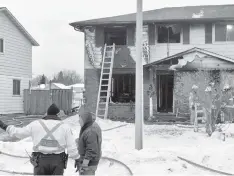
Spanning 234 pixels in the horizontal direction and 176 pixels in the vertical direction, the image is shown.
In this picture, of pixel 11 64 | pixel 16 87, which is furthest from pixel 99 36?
pixel 16 87

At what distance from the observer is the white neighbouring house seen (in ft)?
72.9

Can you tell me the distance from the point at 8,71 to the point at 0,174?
16.1 meters

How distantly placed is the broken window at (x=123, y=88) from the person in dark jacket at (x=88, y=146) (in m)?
15.4

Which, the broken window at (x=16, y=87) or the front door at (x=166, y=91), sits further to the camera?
the broken window at (x=16, y=87)

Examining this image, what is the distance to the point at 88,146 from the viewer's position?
535cm

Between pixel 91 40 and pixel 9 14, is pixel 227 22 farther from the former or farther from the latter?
pixel 9 14

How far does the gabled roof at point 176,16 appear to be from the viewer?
1928 centimetres

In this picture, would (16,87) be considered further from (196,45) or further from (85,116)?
(85,116)

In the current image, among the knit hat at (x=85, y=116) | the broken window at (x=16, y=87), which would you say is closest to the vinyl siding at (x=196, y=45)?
the broken window at (x=16, y=87)

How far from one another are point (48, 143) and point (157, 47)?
50.7 feet

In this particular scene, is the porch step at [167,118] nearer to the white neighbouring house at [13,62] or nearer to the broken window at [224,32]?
the broken window at [224,32]

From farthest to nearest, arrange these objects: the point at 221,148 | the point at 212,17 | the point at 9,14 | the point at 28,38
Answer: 1. the point at 28,38
2. the point at 9,14
3. the point at 212,17
4. the point at 221,148

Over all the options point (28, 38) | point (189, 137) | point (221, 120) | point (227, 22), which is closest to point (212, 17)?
point (227, 22)

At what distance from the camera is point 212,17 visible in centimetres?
1902
